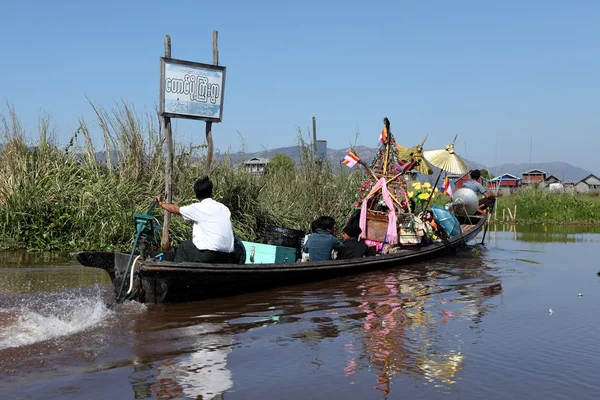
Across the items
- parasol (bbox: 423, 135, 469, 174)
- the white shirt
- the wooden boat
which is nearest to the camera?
the wooden boat

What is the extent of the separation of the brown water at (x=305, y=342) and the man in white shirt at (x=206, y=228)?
0.62m

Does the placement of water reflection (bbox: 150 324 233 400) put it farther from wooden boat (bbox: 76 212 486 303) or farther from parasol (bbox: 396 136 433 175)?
parasol (bbox: 396 136 433 175)

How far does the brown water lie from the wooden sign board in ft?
9.37

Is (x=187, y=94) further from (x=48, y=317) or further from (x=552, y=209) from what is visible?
(x=552, y=209)

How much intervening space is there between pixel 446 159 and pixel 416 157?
0.61m

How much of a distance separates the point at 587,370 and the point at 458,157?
7234 mm

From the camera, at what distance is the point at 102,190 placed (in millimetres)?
11992

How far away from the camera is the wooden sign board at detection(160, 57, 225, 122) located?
9734 mm

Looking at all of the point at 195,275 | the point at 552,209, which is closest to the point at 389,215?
the point at 195,275

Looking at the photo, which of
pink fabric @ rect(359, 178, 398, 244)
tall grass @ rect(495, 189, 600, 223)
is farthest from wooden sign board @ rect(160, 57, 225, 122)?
tall grass @ rect(495, 189, 600, 223)

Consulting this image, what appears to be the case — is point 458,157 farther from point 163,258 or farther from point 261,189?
point 163,258

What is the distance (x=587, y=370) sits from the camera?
547 centimetres

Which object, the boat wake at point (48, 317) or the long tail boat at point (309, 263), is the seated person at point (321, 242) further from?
the boat wake at point (48, 317)

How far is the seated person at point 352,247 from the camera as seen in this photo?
33.7 feet
